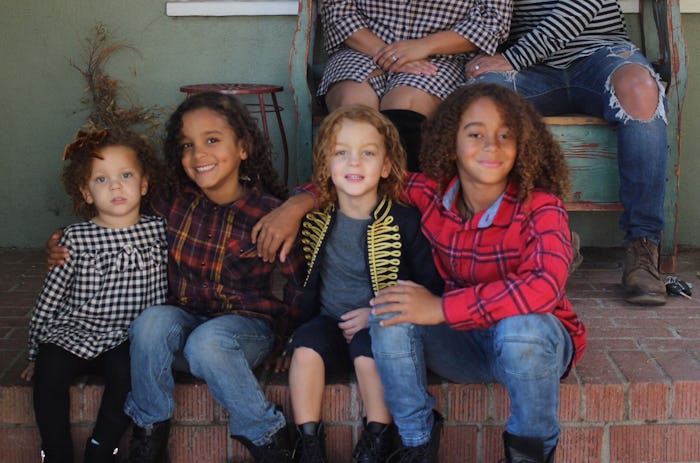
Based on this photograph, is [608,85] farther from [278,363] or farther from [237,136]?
[278,363]

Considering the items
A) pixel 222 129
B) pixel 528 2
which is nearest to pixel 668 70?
pixel 528 2

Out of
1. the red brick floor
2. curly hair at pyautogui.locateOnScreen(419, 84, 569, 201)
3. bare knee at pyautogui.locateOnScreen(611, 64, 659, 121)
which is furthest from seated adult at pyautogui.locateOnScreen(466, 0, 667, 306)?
curly hair at pyautogui.locateOnScreen(419, 84, 569, 201)

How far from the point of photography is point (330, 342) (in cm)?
235

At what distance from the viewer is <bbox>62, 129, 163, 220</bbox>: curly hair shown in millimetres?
2535

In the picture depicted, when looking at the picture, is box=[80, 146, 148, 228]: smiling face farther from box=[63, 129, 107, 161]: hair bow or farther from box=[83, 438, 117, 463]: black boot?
box=[83, 438, 117, 463]: black boot

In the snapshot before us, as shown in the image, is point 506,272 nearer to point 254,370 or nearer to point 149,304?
point 254,370

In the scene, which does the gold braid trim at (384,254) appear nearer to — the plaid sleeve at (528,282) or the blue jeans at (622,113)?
A: the plaid sleeve at (528,282)

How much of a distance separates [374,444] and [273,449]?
0.27m

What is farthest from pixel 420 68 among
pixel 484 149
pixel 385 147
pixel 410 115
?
pixel 484 149

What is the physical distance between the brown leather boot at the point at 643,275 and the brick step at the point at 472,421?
686mm

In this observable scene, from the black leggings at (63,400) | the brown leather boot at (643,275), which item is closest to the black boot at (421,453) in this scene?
the black leggings at (63,400)

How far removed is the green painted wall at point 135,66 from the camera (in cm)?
379

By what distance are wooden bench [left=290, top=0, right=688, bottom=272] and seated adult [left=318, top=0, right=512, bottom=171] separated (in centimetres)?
10

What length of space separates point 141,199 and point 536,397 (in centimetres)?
133
